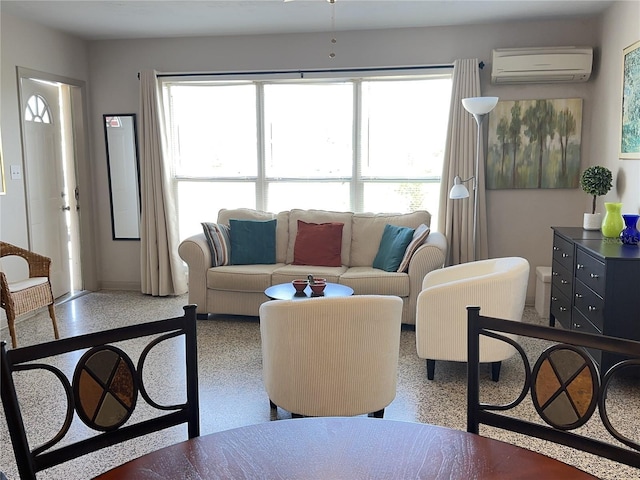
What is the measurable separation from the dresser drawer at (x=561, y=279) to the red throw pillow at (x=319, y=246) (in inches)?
67.5

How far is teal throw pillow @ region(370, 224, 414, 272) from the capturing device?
15.2ft

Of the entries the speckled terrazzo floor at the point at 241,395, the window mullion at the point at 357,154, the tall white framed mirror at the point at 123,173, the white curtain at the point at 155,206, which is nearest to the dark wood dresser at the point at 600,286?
the speckled terrazzo floor at the point at 241,395

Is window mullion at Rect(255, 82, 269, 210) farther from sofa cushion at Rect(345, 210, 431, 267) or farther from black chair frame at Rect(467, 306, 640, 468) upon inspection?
black chair frame at Rect(467, 306, 640, 468)

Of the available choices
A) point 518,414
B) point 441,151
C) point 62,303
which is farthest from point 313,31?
point 518,414

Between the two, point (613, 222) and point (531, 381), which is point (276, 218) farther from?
point (531, 381)

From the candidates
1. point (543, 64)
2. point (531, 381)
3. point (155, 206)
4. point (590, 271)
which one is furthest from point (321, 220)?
point (531, 381)

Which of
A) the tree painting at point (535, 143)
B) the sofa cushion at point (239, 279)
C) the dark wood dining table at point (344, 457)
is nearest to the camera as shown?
the dark wood dining table at point (344, 457)

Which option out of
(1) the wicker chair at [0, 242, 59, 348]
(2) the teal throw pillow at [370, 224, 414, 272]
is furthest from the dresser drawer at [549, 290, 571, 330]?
(1) the wicker chair at [0, 242, 59, 348]

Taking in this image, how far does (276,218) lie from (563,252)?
247 centimetres

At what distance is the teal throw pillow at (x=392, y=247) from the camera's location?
462cm

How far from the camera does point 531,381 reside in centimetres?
135

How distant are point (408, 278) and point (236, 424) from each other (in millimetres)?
2017

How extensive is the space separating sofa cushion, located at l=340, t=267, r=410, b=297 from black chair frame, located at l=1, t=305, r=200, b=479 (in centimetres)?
308

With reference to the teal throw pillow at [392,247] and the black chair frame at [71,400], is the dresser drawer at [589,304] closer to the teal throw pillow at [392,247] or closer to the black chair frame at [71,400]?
the teal throw pillow at [392,247]
